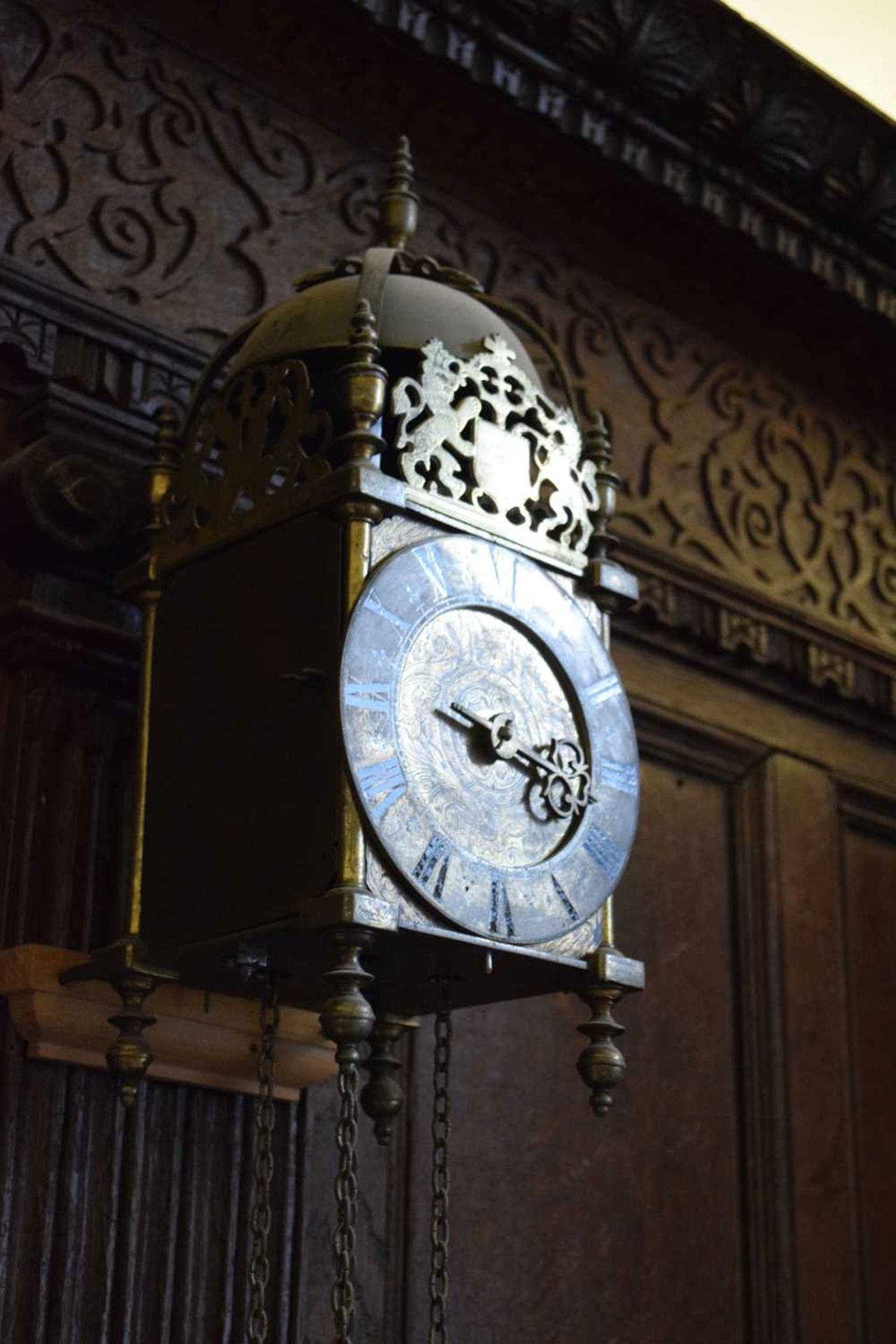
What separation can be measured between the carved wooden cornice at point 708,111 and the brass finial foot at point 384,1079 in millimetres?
1090

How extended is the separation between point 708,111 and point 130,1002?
1365 millimetres

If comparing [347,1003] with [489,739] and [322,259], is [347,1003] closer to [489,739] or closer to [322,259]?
[489,739]

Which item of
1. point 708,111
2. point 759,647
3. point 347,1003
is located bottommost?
point 347,1003

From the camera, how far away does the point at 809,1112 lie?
247cm

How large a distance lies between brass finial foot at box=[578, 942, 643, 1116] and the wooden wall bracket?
268 millimetres

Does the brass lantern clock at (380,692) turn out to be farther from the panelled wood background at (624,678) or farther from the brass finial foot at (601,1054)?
the panelled wood background at (624,678)

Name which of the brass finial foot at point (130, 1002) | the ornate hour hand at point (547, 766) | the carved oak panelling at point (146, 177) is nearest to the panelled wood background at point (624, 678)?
the carved oak panelling at point (146, 177)

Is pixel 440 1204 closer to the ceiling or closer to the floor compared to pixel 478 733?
closer to the floor

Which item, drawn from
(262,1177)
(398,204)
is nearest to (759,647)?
(398,204)

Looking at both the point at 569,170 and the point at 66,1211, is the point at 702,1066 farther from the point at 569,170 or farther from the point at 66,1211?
the point at 569,170

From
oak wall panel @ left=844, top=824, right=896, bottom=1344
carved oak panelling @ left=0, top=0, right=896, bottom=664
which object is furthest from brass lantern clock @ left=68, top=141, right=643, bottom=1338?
oak wall panel @ left=844, top=824, right=896, bottom=1344

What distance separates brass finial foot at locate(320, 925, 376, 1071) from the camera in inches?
62.0

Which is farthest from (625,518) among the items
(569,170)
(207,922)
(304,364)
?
(207,922)

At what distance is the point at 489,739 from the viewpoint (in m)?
1.75
